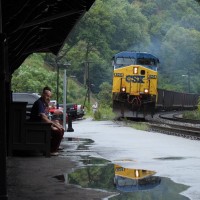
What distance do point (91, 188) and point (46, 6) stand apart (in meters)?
3.87

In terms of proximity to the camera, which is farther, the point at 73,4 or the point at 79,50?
the point at 79,50

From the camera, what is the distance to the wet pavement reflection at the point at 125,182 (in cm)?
773

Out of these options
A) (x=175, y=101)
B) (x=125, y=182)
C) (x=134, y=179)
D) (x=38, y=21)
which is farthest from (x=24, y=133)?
(x=175, y=101)

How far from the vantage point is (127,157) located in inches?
512

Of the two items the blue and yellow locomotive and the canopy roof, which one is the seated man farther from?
the blue and yellow locomotive

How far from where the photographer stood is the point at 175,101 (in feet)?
202

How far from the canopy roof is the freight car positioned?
31904 mm

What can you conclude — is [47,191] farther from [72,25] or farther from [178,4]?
[178,4]

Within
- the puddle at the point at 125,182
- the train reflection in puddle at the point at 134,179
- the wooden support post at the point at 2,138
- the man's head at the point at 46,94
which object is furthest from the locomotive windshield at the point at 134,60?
the wooden support post at the point at 2,138

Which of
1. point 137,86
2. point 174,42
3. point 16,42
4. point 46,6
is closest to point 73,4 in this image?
point 46,6

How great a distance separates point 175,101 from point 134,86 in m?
24.8

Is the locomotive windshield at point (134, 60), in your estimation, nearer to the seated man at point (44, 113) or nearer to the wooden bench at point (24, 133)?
the seated man at point (44, 113)

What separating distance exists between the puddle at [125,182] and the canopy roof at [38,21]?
2.62 meters

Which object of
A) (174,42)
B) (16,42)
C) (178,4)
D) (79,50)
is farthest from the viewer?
(178,4)
